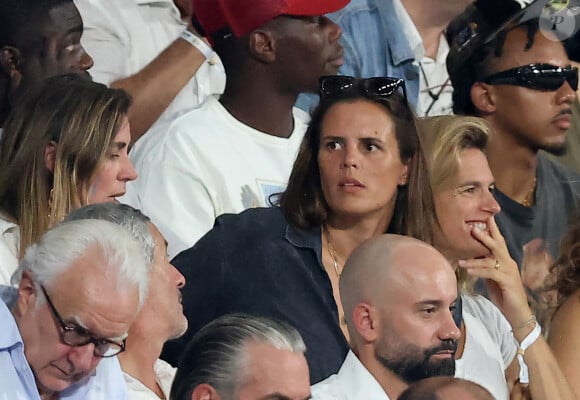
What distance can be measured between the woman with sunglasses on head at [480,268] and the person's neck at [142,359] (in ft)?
1.62

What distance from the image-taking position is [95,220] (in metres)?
1.78

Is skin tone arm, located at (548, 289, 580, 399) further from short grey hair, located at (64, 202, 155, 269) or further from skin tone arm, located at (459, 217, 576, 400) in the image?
short grey hair, located at (64, 202, 155, 269)

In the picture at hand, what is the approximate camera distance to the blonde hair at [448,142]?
220 centimetres

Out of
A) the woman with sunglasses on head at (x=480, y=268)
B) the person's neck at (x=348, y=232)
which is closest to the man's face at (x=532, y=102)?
the woman with sunglasses on head at (x=480, y=268)

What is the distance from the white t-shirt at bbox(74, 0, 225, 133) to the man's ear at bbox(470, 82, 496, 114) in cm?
46

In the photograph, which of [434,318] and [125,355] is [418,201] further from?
[125,355]

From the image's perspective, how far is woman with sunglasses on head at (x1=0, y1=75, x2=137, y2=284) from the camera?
1.82 m

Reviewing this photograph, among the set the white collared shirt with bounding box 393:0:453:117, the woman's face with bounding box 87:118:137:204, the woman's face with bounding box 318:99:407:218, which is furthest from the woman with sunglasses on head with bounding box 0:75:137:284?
the white collared shirt with bounding box 393:0:453:117

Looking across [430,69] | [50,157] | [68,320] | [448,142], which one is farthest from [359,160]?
[68,320]

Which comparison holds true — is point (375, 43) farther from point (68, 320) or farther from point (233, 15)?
point (68, 320)

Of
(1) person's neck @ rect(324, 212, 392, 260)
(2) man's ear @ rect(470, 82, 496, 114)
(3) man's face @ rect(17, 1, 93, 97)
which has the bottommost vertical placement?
(1) person's neck @ rect(324, 212, 392, 260)

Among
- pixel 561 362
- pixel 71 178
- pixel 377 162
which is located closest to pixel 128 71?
pixel 71 178

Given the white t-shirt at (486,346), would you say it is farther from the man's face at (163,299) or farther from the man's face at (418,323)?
the man's face at (163,299)

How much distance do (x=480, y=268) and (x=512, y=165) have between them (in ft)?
0.74
